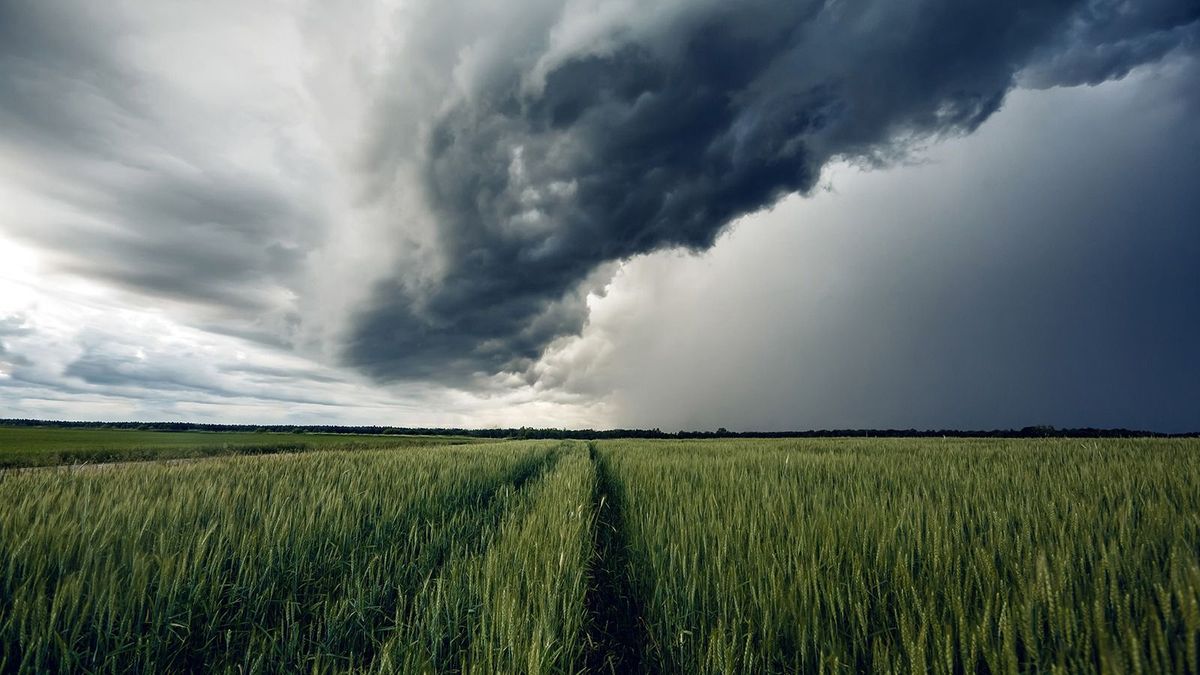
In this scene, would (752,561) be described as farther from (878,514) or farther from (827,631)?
(878,514)

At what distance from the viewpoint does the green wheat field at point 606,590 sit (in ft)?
5.22

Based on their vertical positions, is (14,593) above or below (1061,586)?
below

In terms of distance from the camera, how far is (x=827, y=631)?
1.87m

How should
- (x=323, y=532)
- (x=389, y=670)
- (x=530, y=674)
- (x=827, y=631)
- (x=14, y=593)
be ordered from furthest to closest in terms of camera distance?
(x=323, y=532) < (x=14, y=593) < (x=827, y=631) < (x=389, y=670) < (x=530, y=674)

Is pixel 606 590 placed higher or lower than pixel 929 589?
lower

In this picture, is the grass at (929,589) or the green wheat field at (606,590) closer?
the grass at (929,589)

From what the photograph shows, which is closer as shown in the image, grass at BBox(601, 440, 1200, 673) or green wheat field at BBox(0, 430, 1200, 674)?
grass at BBox(601, 440, 1200, 673)

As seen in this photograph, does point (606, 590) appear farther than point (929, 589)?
Yes

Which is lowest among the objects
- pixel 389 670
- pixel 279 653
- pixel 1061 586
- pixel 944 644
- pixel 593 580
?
pixel 593 580

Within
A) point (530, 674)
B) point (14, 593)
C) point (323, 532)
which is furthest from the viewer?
point (323, 532)

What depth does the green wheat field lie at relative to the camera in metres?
1.59

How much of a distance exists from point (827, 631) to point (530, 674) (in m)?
1.18

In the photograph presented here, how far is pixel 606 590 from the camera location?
11.4 feet

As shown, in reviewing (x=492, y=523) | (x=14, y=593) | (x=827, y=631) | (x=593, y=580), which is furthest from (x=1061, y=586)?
(x=14, y=593)
